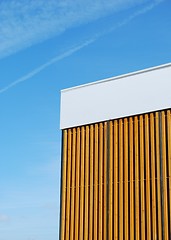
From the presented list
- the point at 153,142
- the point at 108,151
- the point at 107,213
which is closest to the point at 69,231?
the point at 107,213

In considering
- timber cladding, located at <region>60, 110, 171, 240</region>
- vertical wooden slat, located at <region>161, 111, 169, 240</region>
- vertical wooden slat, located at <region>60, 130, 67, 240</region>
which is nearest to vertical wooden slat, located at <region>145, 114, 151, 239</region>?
timber cladding, located at <region>60, 110, 171, 240</region>

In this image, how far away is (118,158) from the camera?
16594mm

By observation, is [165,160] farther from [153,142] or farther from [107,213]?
[107,213]

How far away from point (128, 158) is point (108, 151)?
76 centimetres

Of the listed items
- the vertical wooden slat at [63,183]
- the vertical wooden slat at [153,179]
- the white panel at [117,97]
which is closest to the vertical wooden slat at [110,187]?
the white panel at [117,97]

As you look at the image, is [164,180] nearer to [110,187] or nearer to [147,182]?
[147,182]

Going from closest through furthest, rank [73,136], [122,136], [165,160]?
[165,160] < [122,136] < [73,136]

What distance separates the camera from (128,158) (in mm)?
16328

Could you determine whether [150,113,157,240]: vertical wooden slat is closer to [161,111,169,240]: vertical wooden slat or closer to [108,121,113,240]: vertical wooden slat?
[161,111,169,240]: vertical wooden slat

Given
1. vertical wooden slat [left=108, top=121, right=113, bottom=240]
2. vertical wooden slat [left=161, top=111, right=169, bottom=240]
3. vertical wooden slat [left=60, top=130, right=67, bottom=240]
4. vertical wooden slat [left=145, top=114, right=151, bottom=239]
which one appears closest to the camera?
vertical wooden slat [left=161, top=111, right=169, bottom=240]

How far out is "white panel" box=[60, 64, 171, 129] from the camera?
628 inches

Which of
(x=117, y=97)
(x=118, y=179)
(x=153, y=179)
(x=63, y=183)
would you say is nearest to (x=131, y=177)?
(x=118, y=179)

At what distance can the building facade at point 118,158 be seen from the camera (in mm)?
15555

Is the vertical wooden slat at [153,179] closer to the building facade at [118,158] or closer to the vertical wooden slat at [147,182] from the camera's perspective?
the building facade at [118,158]
